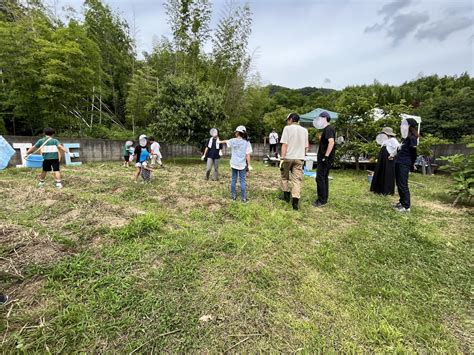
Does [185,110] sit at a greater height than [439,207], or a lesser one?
greater

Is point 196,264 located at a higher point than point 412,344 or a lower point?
higher

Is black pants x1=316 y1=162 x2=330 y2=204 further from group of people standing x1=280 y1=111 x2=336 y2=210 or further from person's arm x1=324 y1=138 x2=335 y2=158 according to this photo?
person's arm x1=324 y1=138 x2=335 y2=158

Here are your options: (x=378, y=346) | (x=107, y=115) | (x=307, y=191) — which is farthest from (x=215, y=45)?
(x=378, y=346)

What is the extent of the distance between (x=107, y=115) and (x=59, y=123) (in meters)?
3.73

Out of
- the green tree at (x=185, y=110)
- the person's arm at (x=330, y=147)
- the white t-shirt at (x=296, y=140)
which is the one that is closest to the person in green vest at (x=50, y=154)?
the white t-shirt at (x=296, y=140)

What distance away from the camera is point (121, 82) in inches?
478

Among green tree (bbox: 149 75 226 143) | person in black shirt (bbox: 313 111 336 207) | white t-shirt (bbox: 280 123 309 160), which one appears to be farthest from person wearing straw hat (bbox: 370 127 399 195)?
green tree (bbox: 149 75 226 143)

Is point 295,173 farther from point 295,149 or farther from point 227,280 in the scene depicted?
point 227,280

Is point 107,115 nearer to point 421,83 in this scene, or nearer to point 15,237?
point 15,237

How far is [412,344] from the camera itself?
1.47 meters

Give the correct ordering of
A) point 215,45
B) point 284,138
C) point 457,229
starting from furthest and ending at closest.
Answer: point 215,45
point 284,138
point 457,229

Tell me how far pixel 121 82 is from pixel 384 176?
40.6 feet

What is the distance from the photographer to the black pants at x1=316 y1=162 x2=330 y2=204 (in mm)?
3998

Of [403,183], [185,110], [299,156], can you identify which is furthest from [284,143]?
[185,110]
